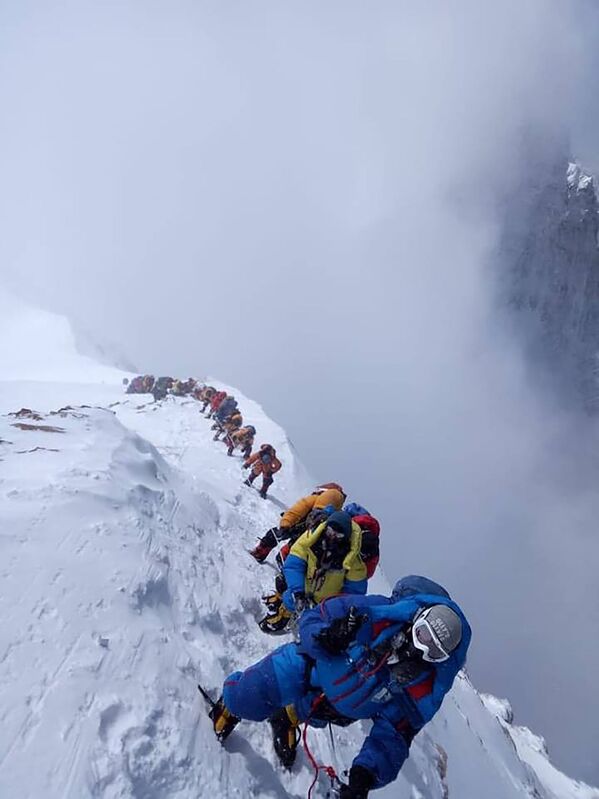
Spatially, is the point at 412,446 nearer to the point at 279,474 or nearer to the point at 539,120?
the point at 539,120

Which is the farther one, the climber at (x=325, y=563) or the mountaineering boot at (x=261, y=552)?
the mountaineering boot at (x=261, y=552)

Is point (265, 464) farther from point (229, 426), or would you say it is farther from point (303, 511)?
point (303, 511)

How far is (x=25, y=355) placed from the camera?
56688mm

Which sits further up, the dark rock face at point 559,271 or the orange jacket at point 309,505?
the dark rock face at point 559,271

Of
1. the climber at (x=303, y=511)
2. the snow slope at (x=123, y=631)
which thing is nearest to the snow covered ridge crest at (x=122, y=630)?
the snow slope at (x=123, y=631)

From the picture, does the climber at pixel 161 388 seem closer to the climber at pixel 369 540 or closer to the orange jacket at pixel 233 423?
the orange jacket at pixel 233 423

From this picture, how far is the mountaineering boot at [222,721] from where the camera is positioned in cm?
463

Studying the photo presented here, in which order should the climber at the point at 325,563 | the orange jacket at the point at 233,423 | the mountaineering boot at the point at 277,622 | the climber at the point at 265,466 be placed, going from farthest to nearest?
the orange jacket at the point at 233,423 < the climber at the point at 265,466 < the mountaineering boot at the point at 277,622 < the climber at the point at 325,563

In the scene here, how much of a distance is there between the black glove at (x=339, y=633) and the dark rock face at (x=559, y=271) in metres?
133

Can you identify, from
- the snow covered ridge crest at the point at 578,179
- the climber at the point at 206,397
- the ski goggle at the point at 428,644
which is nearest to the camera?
the ski goggle at the point at 428,644

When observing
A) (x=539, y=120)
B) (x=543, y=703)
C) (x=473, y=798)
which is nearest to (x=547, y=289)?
(x=539, y=120)

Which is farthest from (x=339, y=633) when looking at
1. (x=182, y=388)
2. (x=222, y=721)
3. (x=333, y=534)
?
(x=182, y=388)

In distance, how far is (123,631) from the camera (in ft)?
15.8

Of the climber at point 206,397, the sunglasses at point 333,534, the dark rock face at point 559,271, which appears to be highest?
the dark rock face at point 559,271
